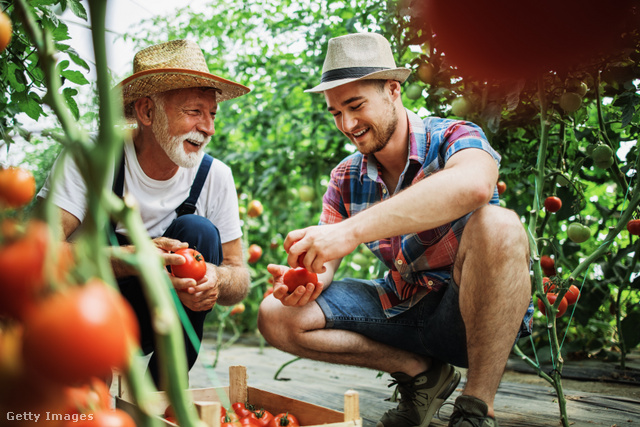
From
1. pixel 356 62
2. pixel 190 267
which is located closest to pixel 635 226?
pixel 356 62

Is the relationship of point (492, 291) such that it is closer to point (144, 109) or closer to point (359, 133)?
point (359, 133)

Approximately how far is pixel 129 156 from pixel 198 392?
92cm

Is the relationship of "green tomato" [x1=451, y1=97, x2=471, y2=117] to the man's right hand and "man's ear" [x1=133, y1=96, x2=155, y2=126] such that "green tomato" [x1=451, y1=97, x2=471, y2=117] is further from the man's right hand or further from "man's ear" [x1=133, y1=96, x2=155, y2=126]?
"man's ear" [x1=133, y1=96, x2=155, y2=126]

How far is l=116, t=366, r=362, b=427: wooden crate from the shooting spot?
48.9 inches

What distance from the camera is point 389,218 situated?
1.40 m

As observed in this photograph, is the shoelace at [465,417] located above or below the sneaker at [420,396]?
above

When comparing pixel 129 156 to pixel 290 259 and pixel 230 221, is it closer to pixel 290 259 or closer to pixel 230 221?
pixel 230 221

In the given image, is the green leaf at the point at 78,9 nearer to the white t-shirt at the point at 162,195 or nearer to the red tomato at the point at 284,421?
the white t-shirt at the point at 162,195

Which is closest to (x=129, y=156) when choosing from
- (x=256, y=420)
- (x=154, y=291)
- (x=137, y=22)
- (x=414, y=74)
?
(x=256, y=420)

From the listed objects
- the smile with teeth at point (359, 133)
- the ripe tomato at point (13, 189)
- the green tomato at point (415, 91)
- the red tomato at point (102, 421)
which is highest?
the green tomato at point (415, 91)

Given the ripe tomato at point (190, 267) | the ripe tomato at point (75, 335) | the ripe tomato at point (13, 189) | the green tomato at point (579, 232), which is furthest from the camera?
the green tomato at point (579, 232)

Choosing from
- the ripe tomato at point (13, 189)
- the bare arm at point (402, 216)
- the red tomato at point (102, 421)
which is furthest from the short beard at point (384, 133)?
the red tomato at point (102, 421)

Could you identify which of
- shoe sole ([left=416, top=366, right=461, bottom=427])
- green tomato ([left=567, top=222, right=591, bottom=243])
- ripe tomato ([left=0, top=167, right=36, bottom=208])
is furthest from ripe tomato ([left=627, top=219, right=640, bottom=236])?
ripe tomato ([left=0, top=167, right=36, bottom=208])

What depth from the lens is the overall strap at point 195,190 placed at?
6.75 feet
